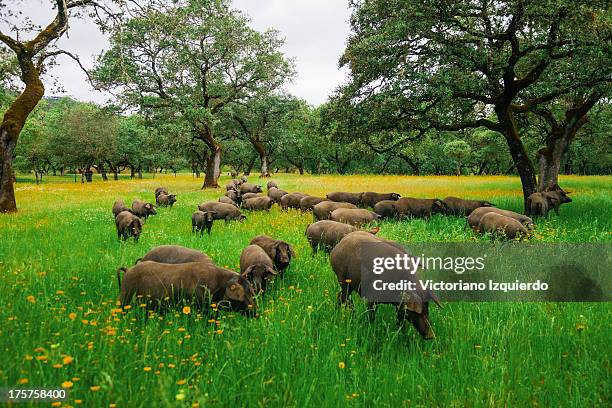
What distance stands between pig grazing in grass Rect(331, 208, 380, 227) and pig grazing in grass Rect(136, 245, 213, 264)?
5.35 metres

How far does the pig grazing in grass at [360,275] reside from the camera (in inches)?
171

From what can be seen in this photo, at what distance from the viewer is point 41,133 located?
5006 centimetres

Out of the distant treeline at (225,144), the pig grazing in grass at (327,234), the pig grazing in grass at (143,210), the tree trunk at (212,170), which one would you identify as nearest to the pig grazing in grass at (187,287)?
the pig grazing in grass at (327,234)

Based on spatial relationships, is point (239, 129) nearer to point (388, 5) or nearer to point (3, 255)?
point (388, 5)

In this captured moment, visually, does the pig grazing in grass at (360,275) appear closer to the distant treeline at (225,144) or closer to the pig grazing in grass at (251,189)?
the distant treeline at (225,144)

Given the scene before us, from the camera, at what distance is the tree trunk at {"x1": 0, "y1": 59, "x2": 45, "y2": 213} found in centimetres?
1547

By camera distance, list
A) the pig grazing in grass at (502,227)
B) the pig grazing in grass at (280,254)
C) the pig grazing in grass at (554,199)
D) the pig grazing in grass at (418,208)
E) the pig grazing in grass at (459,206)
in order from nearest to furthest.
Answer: the pig grazing in grass at (280,254) < the pig grazing in grass at (502,227) < the pig grazing in grass at (418,208) < the pig grazing in grass at (459,206) < the pig grazing in grass at (554,199)

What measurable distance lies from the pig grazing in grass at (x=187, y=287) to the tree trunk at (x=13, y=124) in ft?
46.8

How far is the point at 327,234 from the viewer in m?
8.78

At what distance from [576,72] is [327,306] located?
42.0 feet

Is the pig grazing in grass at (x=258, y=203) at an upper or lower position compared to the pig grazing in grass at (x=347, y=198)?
lower

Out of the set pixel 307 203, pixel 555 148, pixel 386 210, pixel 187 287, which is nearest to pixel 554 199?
pixel 555 148

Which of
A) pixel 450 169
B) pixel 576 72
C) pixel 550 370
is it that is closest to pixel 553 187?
pixel 576 72

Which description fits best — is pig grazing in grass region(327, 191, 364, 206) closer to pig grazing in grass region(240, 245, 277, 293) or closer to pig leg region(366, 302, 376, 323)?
pig grazing in grass region(240, 245, 277, 293)
